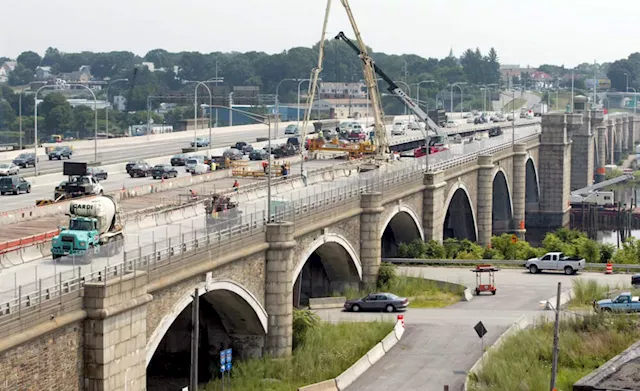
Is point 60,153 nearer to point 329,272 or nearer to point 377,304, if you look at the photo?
point 329,272

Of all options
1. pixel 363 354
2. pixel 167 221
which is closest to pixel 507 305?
pixel 363 354

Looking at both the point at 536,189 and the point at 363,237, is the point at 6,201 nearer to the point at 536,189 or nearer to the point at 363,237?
the point at 363,237

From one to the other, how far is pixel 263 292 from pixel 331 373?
4386 millimetres

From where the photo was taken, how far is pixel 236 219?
4956 centimetres

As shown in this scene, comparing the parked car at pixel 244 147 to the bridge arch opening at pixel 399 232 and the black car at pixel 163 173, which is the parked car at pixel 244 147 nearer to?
the black car at pixel 163 173

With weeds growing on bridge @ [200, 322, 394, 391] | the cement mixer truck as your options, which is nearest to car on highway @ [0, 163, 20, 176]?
weeds growing on bridge @ [200, 322, 394, 391]

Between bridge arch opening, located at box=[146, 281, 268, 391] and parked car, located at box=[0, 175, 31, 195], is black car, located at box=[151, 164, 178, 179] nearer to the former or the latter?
parked car, located at box=[0, 175, 31, 195]

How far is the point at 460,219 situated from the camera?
326 feet

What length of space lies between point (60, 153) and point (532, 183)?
49.7 metres

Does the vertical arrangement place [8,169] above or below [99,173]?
above

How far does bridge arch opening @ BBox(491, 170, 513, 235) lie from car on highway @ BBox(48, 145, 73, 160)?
3702cm

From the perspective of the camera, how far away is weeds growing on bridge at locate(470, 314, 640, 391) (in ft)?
152

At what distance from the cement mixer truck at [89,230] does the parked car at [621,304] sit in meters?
22.9

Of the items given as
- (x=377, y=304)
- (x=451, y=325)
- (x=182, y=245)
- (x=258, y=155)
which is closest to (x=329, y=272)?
(x=377, y=304)
